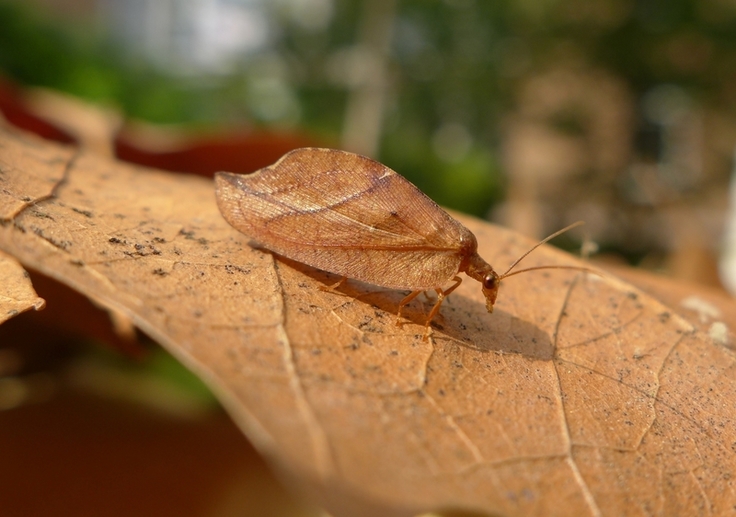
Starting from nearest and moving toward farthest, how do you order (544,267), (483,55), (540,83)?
(544,267)
(483,55)
(540,83)

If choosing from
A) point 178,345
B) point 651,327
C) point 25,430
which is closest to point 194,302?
point 178,345

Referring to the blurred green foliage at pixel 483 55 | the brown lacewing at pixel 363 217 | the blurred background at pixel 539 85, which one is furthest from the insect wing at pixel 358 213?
the blurred green foliage at pixel 483 55

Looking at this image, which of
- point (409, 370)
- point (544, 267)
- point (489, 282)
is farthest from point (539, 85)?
point (409, 370)

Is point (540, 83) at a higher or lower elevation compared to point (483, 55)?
lower

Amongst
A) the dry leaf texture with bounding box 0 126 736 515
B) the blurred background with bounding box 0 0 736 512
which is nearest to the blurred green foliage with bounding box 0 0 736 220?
the blurred background with bounding box 0 0 736 512

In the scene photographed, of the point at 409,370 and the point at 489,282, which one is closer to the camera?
the point at 409,370

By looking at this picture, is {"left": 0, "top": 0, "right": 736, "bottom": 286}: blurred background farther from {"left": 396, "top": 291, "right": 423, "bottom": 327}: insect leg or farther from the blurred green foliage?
{"left": 396, "top": 291, "right": 423, "bottom": 327}: insect leg

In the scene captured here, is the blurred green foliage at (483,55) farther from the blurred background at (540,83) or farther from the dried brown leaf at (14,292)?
the dried brown leaf at (14,292)

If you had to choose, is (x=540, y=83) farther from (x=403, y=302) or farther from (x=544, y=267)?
(x=403, y=302)
